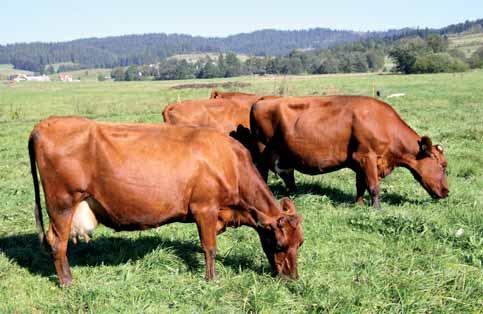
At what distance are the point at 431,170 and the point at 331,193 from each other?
1.97m

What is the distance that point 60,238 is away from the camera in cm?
581

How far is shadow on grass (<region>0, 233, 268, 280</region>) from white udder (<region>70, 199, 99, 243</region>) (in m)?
0.71

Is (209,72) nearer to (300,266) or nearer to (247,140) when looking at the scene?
(247,140)

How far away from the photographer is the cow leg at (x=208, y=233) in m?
5.95

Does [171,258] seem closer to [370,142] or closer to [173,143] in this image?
[173,143]

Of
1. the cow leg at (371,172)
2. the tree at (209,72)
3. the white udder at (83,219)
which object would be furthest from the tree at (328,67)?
the white udder at (83,219)

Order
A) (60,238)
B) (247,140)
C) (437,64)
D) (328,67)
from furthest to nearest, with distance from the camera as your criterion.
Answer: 1. (328,67)
2. (437,64)
3. (247,140)
4. (60,238)

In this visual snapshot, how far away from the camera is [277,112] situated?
992 centimetres

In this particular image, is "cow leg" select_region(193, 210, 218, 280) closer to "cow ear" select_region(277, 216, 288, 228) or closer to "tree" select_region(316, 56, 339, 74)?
"cow ear" select_region(277, 216, 288, 228)

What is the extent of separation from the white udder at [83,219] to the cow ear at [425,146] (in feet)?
19.8

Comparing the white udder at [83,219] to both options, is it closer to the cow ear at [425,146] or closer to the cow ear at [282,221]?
the cow ear at [282,221]

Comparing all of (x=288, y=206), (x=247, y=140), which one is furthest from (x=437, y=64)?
(x=288, y=206)

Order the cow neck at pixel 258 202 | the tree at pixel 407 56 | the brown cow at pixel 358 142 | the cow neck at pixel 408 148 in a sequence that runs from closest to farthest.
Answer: the cow neck at pixel 258 202, the brown cow at pixel 358 142, the cow neck at pixel 408 148, the tree at pixel 407 56

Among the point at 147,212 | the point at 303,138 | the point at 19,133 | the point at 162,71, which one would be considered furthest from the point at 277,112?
the point at 162,71
